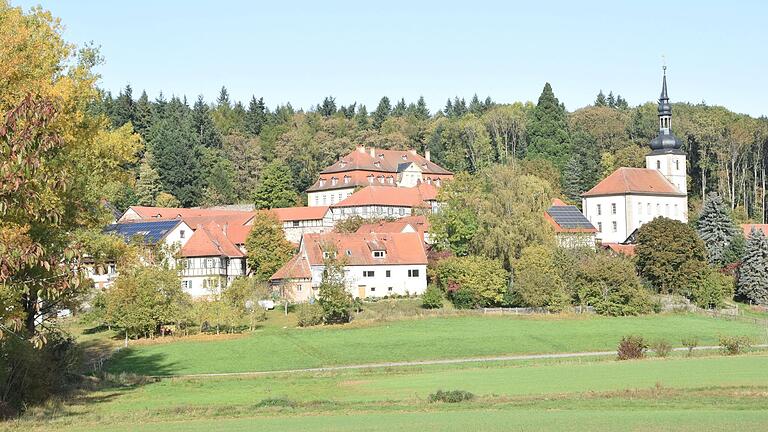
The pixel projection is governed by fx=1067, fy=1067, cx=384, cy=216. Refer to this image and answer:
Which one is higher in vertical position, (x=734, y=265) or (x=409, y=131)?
(x=409, y=131)

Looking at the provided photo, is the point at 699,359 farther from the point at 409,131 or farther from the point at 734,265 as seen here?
the point at 409,131

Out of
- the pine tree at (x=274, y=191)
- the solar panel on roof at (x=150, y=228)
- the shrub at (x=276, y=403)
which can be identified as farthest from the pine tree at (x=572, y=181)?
the shrub at (x=276, y=403)

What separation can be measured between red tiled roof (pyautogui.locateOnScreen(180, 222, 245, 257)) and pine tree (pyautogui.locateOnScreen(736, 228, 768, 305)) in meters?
39.1

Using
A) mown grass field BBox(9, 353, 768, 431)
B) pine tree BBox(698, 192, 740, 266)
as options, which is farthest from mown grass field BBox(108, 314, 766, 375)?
pine tree BBox(698, 192, 740, 266)

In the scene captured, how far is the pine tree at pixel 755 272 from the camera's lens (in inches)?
3093

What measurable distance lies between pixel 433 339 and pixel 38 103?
137ft

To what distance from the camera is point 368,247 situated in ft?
259

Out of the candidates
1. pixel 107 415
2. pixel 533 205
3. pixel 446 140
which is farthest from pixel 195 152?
pixel 107 415

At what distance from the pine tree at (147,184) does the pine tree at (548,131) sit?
43.7m

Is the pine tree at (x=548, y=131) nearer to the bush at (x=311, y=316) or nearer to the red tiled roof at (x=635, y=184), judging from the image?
the red tiled roof at (x=635, y=184)

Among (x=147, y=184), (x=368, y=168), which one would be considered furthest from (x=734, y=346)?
(x=147, y=184)

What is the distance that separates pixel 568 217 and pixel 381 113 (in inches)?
3055

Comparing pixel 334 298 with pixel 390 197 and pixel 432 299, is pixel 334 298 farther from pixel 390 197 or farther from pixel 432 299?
pixel 390 197

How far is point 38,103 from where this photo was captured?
19266mm
